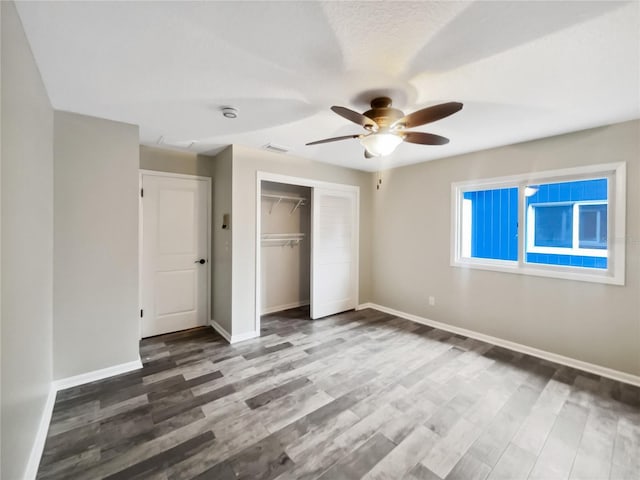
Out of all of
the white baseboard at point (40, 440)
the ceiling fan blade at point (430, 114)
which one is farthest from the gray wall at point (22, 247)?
the ceiling fan blade at point (430, 114)

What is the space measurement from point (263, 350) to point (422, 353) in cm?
182

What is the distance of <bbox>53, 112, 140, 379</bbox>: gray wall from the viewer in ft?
7.88

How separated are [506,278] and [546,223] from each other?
29.9 inches

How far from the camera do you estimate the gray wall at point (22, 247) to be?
47.5 inches

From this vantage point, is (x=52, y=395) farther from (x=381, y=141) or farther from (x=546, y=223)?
(x=546, y=223)

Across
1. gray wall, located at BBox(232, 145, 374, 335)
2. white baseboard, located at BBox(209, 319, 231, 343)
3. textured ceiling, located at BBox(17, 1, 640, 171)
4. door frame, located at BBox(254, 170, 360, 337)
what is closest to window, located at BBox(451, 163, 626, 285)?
textured ceiling, located at BBox(17, 1, 640, 171)

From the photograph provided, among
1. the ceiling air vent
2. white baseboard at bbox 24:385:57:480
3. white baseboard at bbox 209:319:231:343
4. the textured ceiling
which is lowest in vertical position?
white baseboard at bbox 24:385:57:480

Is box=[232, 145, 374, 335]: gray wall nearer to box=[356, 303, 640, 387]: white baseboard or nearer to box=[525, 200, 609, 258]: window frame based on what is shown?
box=[356, 303, 640, 387]: white baseboard

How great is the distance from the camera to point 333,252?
14.6ft

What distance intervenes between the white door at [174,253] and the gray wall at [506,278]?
9.37 feet

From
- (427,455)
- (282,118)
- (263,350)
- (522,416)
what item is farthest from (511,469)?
(282,118)

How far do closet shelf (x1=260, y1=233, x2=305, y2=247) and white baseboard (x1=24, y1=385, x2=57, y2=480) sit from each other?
2934 mm

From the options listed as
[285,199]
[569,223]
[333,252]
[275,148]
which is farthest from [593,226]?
[285,199]

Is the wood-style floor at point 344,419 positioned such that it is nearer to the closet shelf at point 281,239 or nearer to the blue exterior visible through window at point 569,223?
the blue exterior visible through window at point 569,223
